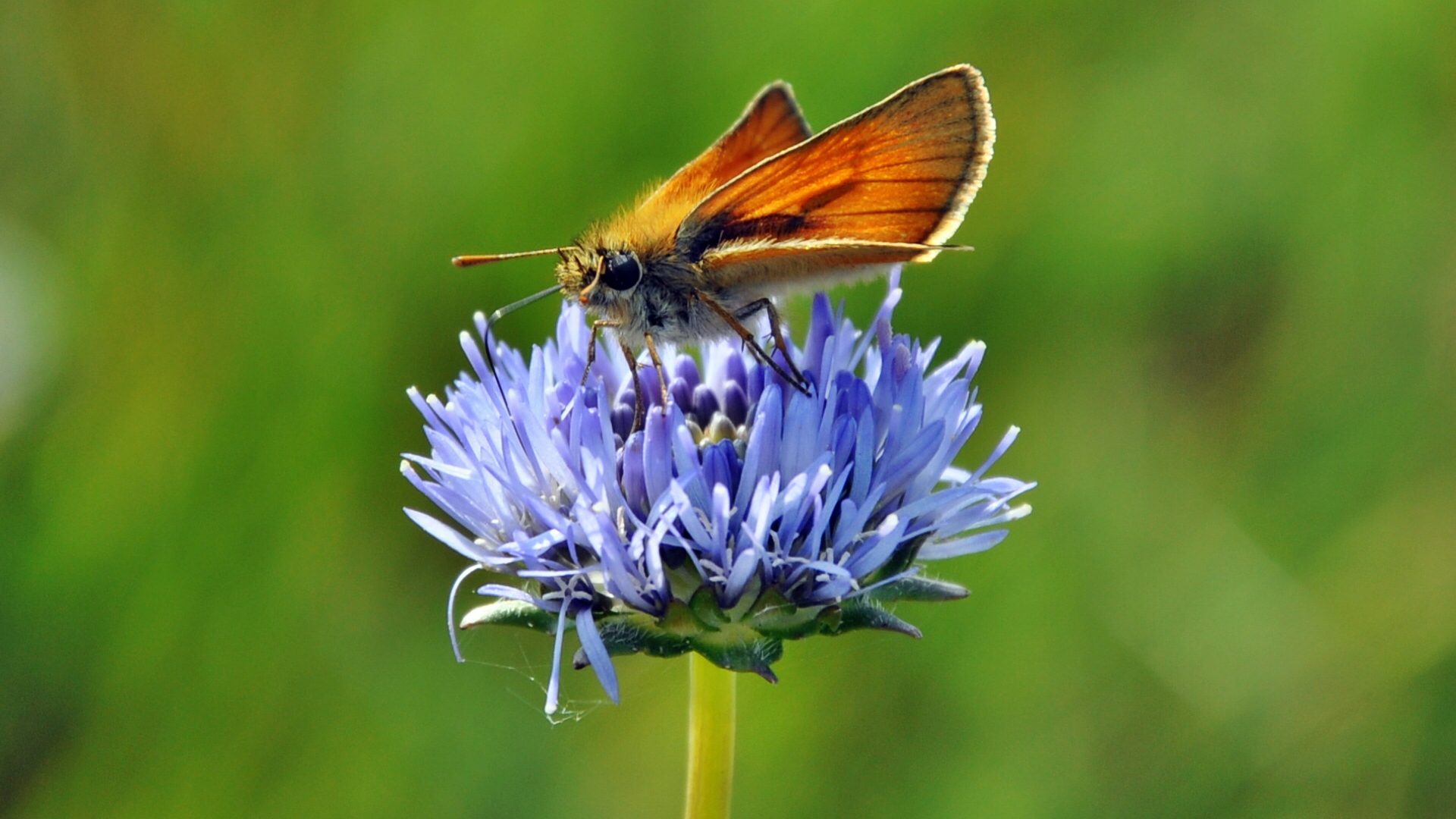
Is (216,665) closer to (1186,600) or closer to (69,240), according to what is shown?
(69,240)

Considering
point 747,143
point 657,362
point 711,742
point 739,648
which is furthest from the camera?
point 747,143

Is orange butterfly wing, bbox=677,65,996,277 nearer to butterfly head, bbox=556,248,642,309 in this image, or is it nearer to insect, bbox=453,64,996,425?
insect, bbox=453,64,996,425

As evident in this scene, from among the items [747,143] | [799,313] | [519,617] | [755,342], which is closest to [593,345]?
[755,342]

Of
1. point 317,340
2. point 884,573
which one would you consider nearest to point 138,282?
point 317,340

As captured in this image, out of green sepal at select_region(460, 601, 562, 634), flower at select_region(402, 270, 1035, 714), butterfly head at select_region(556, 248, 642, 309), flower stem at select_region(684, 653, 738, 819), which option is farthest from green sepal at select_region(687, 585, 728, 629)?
butterfly head at select_region(556, 248, 642, 309)

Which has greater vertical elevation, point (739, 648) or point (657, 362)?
point (657, 362)

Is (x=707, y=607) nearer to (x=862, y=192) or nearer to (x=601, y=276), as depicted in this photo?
(x=601, y=276)

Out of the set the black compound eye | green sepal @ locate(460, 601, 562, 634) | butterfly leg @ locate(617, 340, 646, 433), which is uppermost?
the black compound eye
